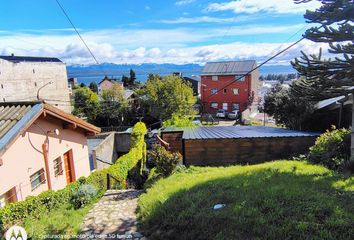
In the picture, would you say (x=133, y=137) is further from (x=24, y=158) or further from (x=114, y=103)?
(x=114, y=103)

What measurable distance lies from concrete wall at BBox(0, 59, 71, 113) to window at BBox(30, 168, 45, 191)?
1838 cm

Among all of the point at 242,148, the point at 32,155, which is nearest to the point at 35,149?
the point at 32,155

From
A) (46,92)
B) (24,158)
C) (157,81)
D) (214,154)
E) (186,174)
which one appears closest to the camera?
(24,158)

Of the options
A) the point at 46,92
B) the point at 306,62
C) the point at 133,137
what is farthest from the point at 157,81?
the point at 306,62

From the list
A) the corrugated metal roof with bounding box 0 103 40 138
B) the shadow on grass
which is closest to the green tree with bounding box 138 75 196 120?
the corrugated metal roof with bounding box 0 103 40 138

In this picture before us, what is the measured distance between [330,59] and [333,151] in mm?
3004

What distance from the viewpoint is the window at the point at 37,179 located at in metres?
7.60

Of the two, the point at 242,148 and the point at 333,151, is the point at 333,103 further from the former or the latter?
the point at 242,148

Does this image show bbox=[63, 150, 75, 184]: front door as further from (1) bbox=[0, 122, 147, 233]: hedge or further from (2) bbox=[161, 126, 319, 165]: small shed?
(2) bbox=[161, 126, 319, 165]: small shed

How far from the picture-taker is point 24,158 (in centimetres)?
714

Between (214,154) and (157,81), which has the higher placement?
(157,81)

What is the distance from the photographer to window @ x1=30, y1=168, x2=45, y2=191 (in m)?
7.60

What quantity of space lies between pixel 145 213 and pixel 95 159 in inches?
407

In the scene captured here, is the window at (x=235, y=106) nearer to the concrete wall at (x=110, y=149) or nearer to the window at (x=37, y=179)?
the concrete wall at (x=110, y=149)
